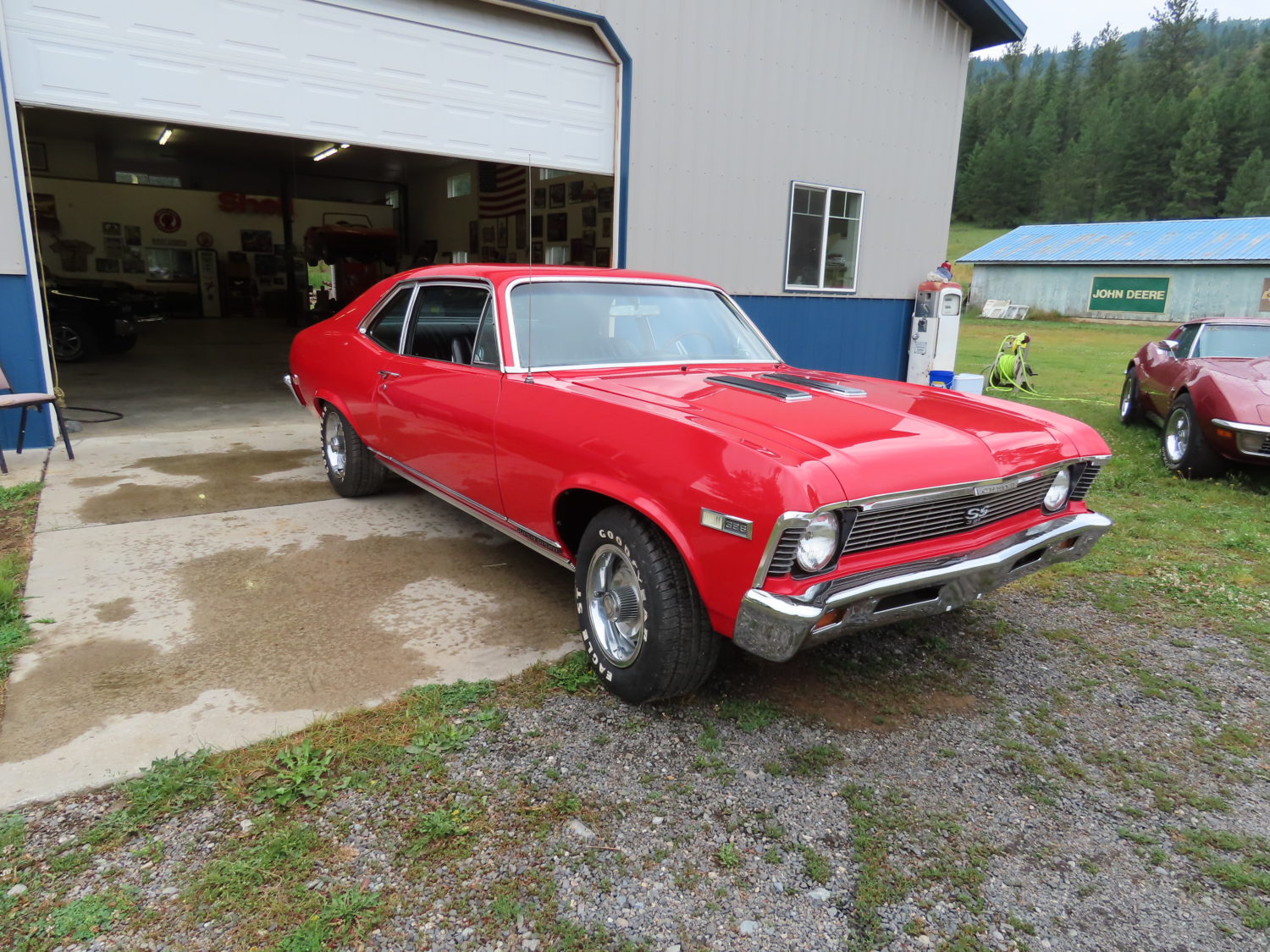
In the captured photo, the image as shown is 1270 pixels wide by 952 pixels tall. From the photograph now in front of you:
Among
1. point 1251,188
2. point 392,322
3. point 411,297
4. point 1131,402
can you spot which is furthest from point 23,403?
point 1251,188

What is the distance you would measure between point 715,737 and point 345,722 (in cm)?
127

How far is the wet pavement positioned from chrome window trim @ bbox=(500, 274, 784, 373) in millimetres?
1134

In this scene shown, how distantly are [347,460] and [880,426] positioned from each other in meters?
3.60

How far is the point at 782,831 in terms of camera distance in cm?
235

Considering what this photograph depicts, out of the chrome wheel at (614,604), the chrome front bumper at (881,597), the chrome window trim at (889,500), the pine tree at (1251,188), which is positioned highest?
the pine tree at (1251,188)

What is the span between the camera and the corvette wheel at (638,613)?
8.72ft

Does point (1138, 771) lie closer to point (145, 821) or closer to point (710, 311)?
point (710, 311)

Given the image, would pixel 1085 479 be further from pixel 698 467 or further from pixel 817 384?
pixel 698 467

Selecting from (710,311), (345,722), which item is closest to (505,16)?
(710,311)

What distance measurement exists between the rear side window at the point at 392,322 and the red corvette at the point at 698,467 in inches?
5.0

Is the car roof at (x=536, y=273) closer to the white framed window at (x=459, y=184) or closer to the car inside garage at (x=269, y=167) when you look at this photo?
the car inside garage at (x=269, y=167)

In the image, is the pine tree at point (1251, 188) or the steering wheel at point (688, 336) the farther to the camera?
the pine tree at point (1251, 188)

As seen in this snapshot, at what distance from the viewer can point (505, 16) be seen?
7863 mm

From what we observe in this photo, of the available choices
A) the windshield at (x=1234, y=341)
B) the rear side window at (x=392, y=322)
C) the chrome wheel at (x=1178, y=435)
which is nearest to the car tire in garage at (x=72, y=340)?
the rear side window at (x=392, y=322)
